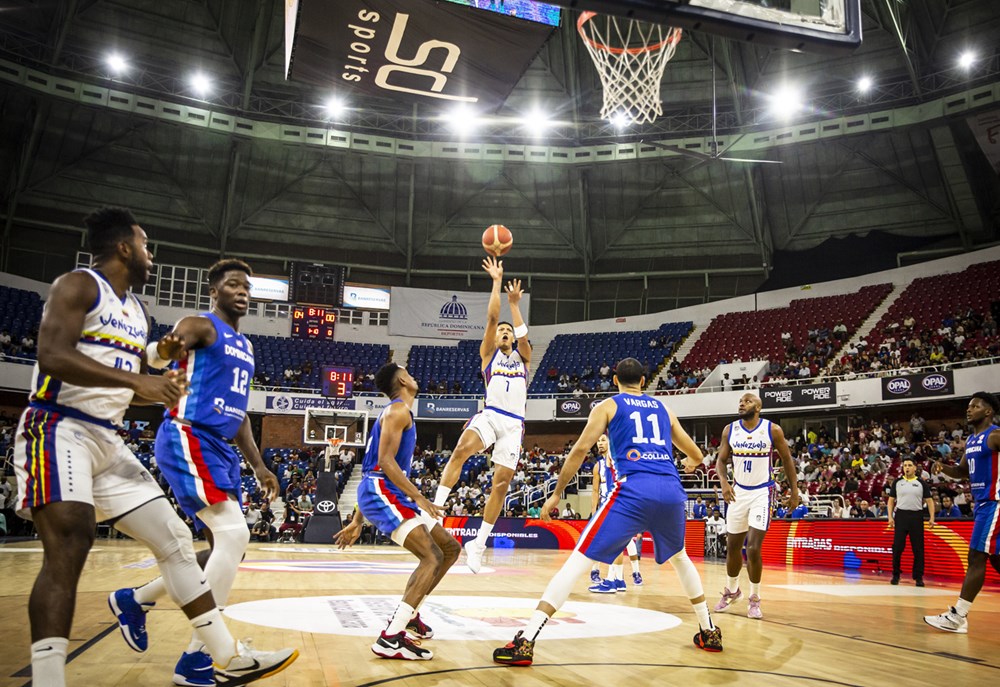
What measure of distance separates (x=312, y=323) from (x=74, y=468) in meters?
30.4

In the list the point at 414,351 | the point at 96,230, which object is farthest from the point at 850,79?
the point at 96,230

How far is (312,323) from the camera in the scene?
33.0 meters

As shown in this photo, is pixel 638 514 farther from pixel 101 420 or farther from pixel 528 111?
pixel 528 111

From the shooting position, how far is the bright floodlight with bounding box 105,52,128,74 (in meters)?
25.1

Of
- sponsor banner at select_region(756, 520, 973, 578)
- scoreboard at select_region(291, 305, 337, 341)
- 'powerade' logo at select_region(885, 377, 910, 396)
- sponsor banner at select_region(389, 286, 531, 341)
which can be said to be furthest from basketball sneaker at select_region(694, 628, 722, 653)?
sponsor banner at select_region(389, 286, 531, 341)

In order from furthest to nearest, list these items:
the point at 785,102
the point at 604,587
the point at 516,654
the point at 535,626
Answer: the point at 785,102
the point at 604,587
the point at 535,626
the point at 516,654

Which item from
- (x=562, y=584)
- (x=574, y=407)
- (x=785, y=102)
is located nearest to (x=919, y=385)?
(x=785, y=102)

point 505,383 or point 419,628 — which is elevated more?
point 505,383

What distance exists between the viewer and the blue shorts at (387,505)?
17.0 feet

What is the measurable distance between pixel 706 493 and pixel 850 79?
16069 millimetres

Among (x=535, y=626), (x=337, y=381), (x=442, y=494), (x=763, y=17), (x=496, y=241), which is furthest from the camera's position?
(x=337, y=381)

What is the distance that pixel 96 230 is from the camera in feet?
12.0

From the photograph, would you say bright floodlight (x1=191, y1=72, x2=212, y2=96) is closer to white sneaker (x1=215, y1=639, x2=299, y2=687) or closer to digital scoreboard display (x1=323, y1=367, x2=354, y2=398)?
digital scoreboard display (x1=323, y1=367, x2=354, y2=398)

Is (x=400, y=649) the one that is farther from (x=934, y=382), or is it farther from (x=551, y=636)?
(x=934, y=382)
